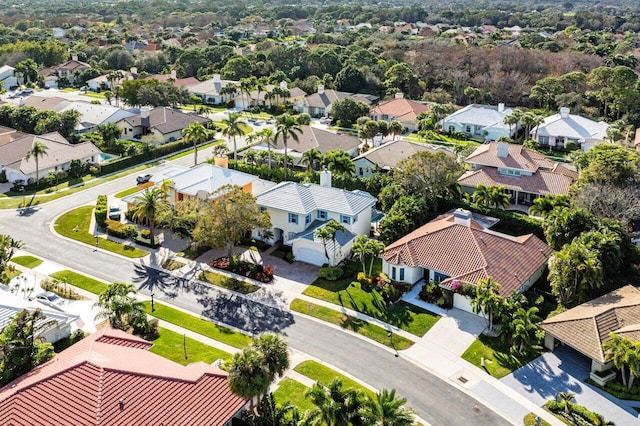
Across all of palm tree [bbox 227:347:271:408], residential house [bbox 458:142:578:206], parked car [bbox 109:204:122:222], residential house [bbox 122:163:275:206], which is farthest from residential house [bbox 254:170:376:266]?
palm tree [bbox 227:347:271:408]

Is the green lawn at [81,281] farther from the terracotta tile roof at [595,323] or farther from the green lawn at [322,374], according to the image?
the terracotta tile roof at [595,323]

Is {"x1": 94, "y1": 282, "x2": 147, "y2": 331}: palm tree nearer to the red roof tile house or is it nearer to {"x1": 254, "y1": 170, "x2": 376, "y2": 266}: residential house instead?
the red roof tile house

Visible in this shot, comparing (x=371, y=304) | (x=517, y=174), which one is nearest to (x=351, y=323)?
(x=371, y=304)

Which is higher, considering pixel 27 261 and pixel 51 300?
pixel 51 300

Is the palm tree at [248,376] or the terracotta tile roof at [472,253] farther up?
the palm tree at [248,376]

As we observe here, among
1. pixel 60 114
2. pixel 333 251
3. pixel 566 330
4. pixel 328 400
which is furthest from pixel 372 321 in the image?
pixel 60 114

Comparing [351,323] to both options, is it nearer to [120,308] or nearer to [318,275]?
[318,275]

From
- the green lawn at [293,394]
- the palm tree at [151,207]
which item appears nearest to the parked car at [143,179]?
the palm tree at [151,207]
